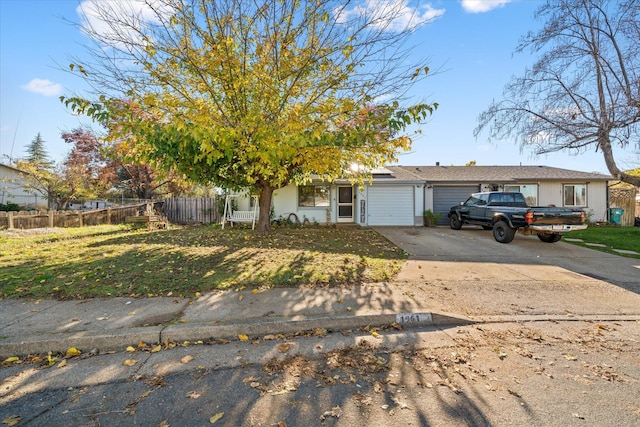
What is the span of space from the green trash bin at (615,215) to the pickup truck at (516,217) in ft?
33.5

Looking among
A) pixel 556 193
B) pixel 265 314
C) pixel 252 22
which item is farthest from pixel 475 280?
pixel 556 193

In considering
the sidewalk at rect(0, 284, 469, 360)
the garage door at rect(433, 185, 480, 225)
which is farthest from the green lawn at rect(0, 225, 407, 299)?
the garage door at rect(433, 185, 480, 225)

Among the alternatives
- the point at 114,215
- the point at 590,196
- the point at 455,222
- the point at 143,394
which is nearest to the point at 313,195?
the point at 455,222

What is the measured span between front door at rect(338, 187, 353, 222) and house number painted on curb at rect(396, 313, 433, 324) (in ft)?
37.7

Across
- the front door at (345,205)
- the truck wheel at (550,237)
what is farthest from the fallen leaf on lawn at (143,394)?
the front door at (345,205)

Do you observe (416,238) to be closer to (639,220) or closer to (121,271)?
(121,271)

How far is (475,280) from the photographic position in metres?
5.73

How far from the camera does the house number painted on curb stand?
397 cm

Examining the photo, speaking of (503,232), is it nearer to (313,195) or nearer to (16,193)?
(313,195)

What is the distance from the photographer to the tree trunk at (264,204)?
393 inches

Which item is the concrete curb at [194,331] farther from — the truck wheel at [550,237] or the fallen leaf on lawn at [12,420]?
the truck wheel at [550,237]

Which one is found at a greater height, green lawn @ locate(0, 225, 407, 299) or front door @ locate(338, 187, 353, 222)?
front door @ locate(338, 187, 353, 222)

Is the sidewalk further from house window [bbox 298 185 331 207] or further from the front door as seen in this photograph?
the front door

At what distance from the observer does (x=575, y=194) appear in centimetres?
1673
